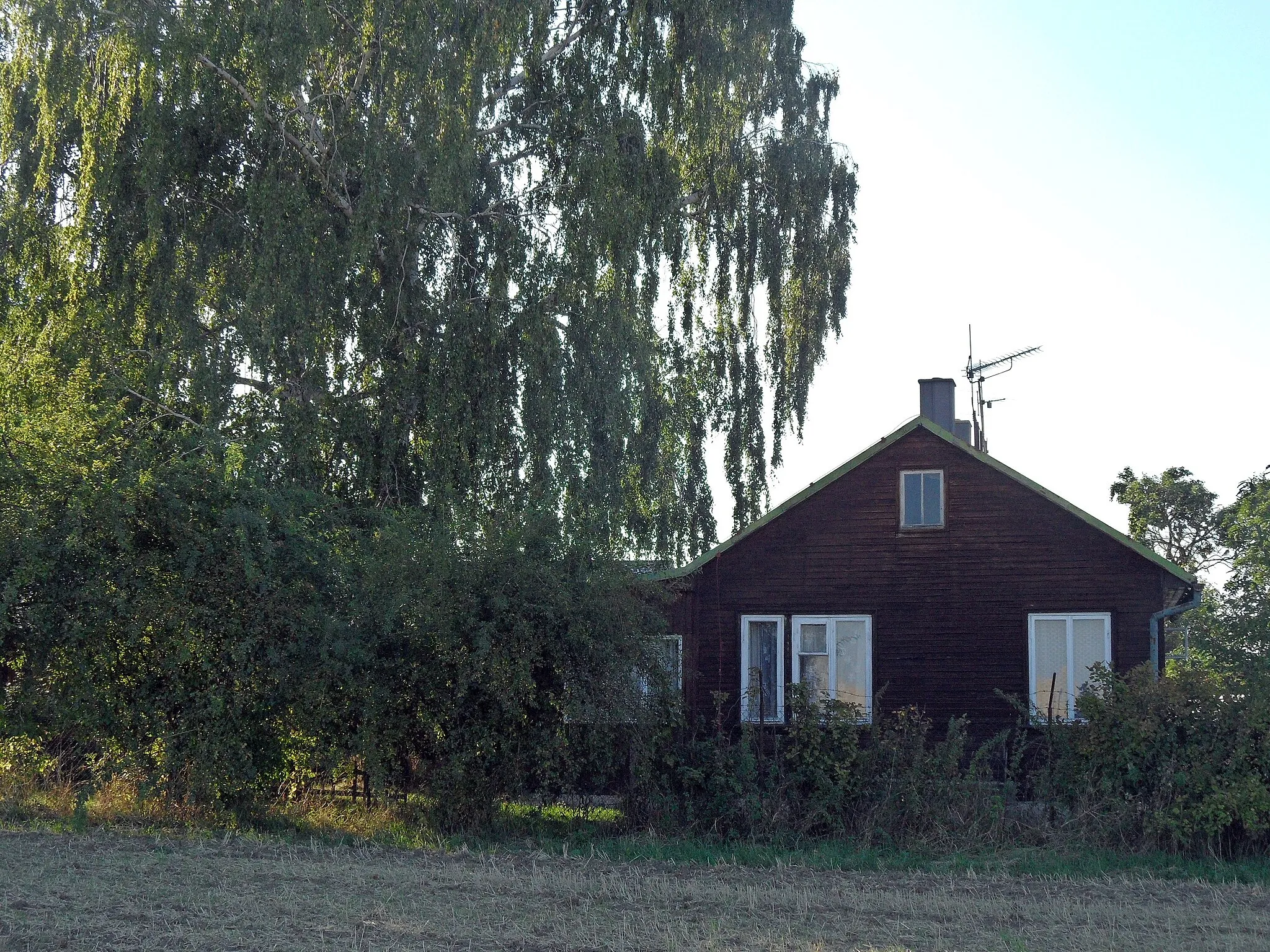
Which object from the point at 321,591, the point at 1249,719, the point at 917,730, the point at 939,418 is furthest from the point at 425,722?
the point at 939,418

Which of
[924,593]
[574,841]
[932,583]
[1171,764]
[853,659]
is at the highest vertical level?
[932,583]

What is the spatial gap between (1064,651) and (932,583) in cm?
218

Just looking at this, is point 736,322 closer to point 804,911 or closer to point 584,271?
point 584,271

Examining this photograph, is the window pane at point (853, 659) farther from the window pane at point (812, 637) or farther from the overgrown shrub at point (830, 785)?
the overgrown shrub at point (830, 785)

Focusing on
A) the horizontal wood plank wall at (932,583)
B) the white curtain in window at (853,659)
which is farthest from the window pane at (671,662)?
the white curtain in window at (853,659)

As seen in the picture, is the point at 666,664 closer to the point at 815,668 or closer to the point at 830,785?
the point at 830,785

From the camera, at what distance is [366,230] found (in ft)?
62.4

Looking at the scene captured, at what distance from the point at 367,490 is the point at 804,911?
10915mm

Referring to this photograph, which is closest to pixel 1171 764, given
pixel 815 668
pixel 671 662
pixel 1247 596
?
pixel 671 662

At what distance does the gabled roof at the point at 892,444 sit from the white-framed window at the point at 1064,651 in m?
1.17

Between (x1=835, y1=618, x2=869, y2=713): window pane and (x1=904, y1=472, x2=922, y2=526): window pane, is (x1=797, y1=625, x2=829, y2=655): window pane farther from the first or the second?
(x1=904, y1=472, x2=922, y2=526): window pane

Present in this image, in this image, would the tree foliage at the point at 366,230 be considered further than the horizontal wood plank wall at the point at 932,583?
No

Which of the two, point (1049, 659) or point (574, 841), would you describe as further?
point (1049, 659)

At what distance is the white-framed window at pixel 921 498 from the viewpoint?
20.7 metres
